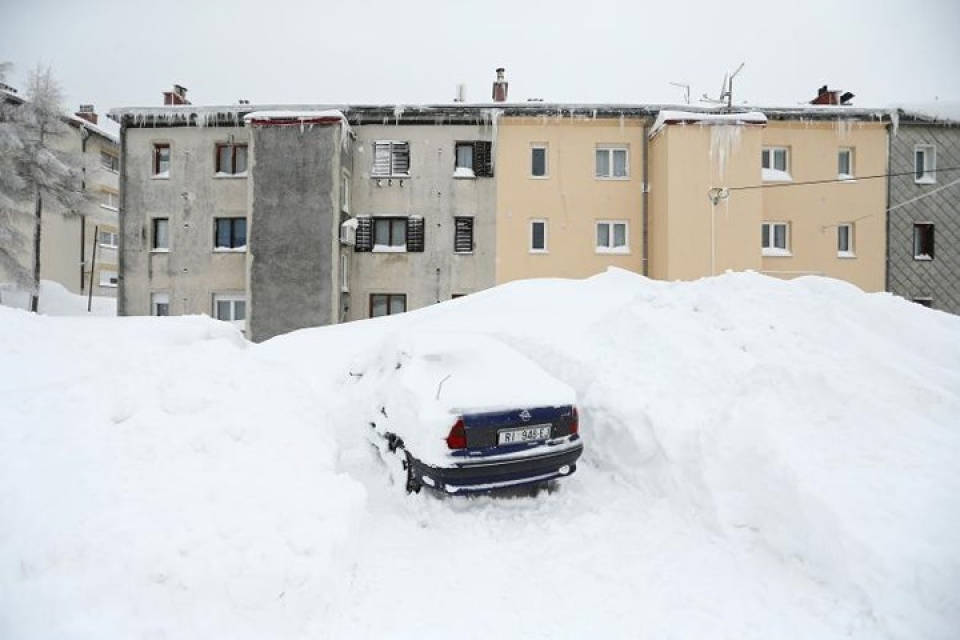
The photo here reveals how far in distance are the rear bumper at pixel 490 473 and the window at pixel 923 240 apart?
21302 millimetres

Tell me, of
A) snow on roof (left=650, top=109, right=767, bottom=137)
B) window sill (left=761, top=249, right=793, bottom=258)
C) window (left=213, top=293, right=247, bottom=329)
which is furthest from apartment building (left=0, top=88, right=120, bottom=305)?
window sill (left=761, top=249, right=793, bottom=258)

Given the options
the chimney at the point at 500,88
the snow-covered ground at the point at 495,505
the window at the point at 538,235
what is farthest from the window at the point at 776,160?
the snow-covered ground at the point at 495,505

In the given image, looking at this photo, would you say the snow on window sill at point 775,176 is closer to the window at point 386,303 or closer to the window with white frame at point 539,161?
the window with white frame at point 539,161

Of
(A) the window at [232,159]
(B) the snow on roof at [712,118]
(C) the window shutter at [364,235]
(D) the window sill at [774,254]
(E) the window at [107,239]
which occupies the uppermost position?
(B) the snow on roof at [712,118]

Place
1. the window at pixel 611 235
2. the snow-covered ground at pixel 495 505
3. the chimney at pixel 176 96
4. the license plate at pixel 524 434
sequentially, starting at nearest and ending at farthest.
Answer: the snow-covered ground at pixel 495 505
the license plate at pixel 524 434
the window at pixel 611 235
the chimney at pixel 176 96

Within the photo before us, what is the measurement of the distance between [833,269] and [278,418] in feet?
67.9

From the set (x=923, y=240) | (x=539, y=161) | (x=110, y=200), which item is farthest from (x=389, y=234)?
(x=110, y=200)

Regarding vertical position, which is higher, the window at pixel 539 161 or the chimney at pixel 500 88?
the chimney at pixel 500 88

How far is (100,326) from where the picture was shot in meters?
5.34

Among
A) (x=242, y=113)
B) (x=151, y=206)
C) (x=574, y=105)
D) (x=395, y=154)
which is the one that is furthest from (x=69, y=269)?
(x=574, y=105)

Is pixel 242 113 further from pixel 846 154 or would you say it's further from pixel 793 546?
pixel 846 154

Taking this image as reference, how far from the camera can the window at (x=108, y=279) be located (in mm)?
28748

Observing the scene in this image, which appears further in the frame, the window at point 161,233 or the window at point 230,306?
the window at point 161,233

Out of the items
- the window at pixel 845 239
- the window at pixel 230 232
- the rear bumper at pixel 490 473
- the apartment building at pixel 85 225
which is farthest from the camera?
the apartment building at pixel 85 225
